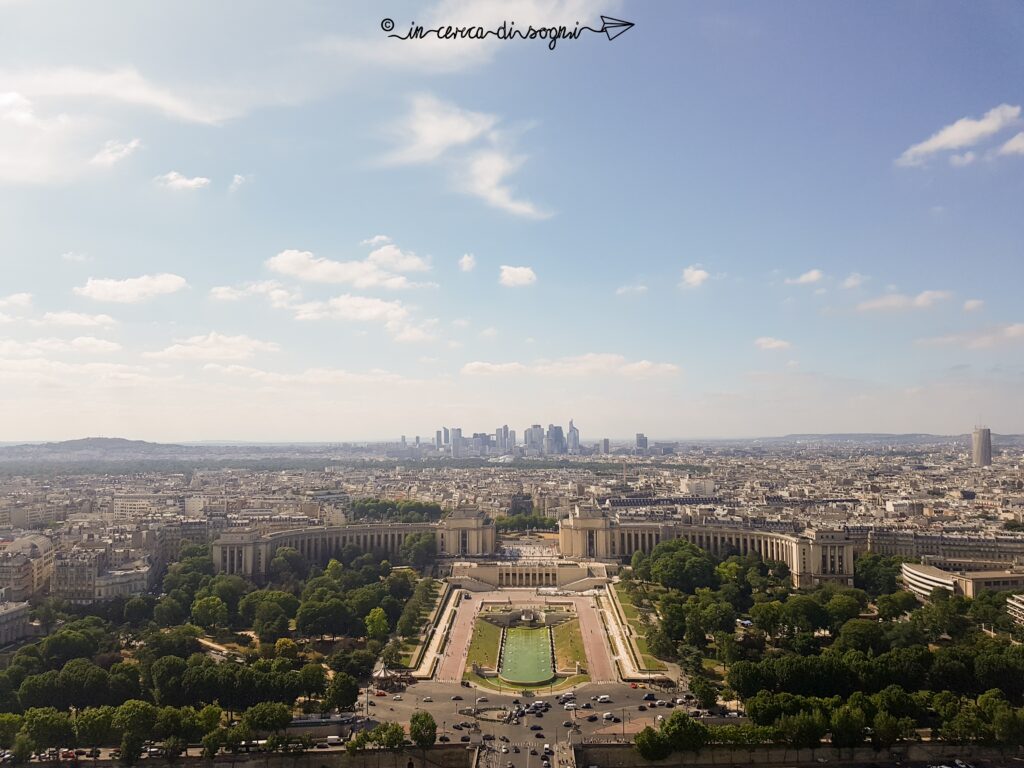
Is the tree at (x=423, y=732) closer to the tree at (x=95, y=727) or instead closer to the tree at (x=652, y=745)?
the tree at (x=652, y=745)

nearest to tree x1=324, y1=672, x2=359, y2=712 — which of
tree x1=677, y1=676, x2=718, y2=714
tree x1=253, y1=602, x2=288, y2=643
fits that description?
tree x1=253, y1=602, x2=288, y2=643

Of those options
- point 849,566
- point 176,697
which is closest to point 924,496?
point 849,566

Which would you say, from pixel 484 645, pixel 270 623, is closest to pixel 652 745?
pixel 484 645

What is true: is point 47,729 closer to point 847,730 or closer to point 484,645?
point 484,645

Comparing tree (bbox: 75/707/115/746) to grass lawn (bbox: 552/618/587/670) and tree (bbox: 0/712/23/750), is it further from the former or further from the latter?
grass lawn (bbox: 552/618/587/670)

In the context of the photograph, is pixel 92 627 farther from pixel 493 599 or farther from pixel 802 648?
pixel 802 648

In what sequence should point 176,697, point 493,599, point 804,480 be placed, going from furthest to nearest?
1. point 804,480
2. point 493,599
3. point 176,697
